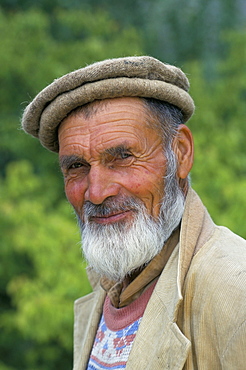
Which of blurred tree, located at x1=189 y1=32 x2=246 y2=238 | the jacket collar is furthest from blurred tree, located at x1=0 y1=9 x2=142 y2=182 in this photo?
the jacket collar

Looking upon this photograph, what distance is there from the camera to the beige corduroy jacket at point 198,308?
1.69m

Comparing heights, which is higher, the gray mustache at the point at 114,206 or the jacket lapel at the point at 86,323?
the gray mustache at the point at 114,206

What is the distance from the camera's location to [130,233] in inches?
83.7

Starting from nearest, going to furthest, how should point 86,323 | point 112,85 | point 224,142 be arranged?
point 112,85 → point 86,323 → point 224,142

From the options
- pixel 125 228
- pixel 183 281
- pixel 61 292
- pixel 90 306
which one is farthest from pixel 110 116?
pixel 61 292

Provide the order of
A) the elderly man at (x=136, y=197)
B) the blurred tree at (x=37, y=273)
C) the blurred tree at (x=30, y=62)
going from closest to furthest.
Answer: the elderly man at (x=136, y=197) → the blurred tree at (x=37, y=273) → the blurred tree at (x=30, y=62)

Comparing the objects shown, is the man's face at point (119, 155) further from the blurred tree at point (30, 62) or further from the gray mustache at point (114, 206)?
the blurred tree at point (30, 62)

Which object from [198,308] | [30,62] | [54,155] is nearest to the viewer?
[198,308]

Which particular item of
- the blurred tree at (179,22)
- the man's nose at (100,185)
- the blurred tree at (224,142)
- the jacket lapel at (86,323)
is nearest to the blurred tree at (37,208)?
the man's nose at (100,185)

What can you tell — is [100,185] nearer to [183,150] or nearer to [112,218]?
[112,218]

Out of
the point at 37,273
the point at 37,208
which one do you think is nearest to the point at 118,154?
the point at 37,208

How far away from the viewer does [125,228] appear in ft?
7.00

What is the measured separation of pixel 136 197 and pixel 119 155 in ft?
0.53

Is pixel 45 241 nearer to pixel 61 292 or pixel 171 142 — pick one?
pixel 61 292
